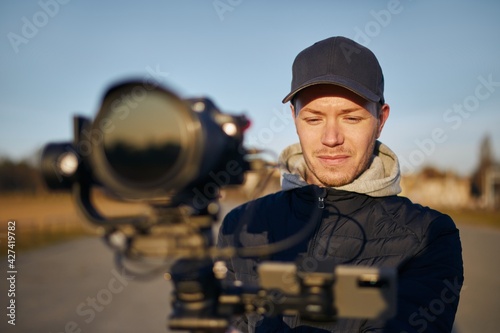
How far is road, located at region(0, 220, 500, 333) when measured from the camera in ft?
21.1

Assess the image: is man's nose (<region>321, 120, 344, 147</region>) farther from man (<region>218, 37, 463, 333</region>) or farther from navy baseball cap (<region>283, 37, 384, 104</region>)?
navy baseball cap (<region>283, 37, 384, 104</region>)

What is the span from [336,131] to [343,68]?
333 millimetres

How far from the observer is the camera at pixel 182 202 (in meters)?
1.19

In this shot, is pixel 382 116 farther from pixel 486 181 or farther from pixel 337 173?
pixel 486 181

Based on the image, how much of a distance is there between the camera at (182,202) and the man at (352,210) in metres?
0.69

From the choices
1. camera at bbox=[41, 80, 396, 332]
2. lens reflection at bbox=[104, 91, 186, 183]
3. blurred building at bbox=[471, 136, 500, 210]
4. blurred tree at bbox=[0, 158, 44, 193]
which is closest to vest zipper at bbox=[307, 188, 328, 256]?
camera at bbox=[41, 80, 396, 332]

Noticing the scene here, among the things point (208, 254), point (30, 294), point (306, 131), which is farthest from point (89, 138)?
point (30, 294)

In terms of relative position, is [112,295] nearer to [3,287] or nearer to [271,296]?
[3,287]

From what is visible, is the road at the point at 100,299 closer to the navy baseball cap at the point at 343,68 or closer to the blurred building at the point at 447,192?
the navy baseball cap at the point at 343,68

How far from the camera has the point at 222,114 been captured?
4.43 ft

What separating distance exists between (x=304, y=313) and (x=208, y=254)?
353 millimetres

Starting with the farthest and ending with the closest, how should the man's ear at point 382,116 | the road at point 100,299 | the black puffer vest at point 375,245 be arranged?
the road at point 100,299
the man's ear at point 382,116
the black puffer vest at point 375,245

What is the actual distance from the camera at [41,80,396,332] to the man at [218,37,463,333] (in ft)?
2.27

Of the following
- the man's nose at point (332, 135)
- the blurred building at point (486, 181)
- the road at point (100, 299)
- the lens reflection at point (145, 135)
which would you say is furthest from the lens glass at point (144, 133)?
the blurred building at point (486, 181)
